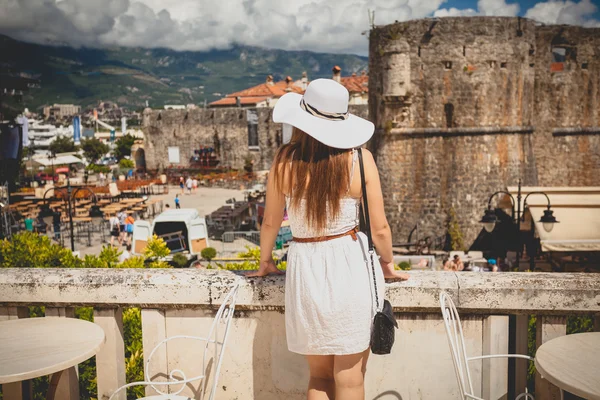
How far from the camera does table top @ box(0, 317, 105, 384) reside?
2037mm

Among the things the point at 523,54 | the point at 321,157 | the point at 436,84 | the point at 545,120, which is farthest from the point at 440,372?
the point at 545,120

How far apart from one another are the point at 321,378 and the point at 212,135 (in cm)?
3989

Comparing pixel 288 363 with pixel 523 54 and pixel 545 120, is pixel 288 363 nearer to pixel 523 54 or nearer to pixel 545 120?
pixel 523 54

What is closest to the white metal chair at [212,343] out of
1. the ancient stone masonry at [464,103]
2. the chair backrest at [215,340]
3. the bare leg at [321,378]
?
the chair backrest at [215,340]

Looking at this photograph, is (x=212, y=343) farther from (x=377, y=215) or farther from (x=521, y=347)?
(x=521, y=347)

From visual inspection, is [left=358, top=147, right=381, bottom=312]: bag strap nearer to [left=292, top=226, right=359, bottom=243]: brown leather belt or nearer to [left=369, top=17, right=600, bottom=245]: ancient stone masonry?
[left=292, top=226, right=359, bottom=243]: brown leather belt

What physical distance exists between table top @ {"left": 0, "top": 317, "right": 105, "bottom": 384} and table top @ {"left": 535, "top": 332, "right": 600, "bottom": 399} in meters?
1.78

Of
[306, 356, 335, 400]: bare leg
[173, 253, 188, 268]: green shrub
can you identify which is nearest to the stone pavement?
[173, 253, 188, 268]: green shrub

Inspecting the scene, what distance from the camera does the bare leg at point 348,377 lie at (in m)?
2.18

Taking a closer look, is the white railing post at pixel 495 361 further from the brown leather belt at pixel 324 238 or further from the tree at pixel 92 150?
the tree at pixel 92 150

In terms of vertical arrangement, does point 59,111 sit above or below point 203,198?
above

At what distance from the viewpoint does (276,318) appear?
2570mm

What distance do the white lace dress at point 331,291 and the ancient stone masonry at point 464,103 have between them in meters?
15.3

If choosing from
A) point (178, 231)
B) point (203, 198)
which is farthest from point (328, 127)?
point (203, 198)
